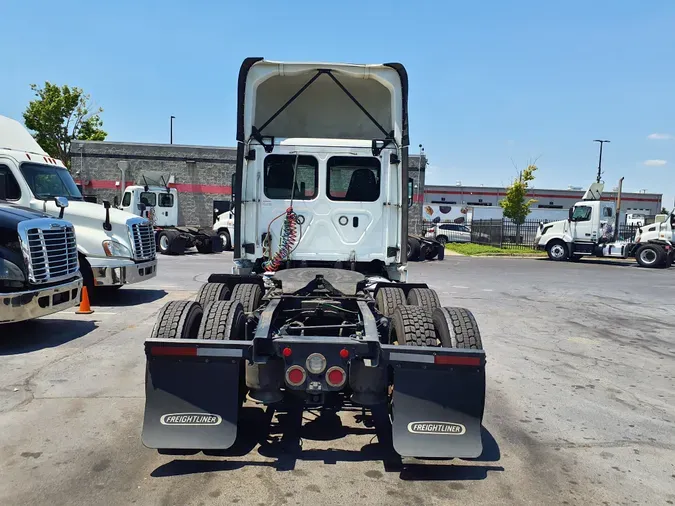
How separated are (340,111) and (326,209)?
166cm

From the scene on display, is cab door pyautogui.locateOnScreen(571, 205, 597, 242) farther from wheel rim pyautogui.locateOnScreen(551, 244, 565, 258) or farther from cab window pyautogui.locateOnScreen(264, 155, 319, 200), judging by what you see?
cab window pyautogui.locateOnScreen(264, 155, 319, 200)

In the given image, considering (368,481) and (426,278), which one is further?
(426,278)

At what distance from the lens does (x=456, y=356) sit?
395cm

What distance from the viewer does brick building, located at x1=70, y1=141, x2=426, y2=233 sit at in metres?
32.1

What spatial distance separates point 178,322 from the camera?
4.23 m

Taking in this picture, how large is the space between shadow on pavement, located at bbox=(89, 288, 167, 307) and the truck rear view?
5150mm

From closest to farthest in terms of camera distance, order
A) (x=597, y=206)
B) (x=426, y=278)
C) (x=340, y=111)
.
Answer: (x=340, y=111), (x=426, y=278), (x=597, y=206)

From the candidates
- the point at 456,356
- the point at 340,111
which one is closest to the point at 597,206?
the point at 340,111

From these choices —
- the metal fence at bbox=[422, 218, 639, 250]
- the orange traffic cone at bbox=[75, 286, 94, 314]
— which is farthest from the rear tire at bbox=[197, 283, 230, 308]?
the metal fence at bbox=[422, 218, 639, 250]

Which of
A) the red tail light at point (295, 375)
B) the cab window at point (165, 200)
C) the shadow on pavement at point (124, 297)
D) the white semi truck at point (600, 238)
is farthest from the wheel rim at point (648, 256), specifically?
the red tail light at point (295, 375)

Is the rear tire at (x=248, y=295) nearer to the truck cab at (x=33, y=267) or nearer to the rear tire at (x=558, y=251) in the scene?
the truck cab at (x=33, y=267)

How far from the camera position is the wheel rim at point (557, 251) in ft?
89.2

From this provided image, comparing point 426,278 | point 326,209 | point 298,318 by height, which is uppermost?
point 326,209

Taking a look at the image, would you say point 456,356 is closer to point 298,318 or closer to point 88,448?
point 298,318
